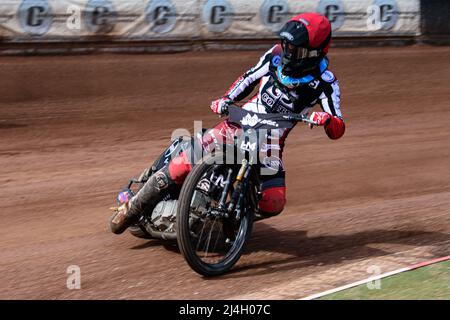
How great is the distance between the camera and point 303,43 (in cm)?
592

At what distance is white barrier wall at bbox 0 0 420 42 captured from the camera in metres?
14.0

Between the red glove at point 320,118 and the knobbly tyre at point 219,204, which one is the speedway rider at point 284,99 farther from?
the knobbly tyre at point 219,204

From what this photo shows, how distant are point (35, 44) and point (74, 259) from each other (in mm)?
8885

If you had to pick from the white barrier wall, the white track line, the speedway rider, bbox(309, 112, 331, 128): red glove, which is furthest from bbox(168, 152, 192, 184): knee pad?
the white barrier wall

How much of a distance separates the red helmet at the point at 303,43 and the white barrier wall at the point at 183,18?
917 centimetres

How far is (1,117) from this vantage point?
11781mm

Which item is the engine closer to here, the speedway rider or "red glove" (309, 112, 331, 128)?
the speedway rider

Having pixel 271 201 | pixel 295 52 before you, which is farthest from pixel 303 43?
pixel 271 201

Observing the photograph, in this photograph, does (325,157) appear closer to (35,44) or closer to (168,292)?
(168,292)

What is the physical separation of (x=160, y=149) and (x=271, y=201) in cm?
514

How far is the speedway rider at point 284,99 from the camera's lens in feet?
19.4

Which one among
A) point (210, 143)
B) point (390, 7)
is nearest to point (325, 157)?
point (210, 143)

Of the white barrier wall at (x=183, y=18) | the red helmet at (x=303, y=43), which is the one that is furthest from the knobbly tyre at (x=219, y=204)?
the white barrier wall at (x=183, y=18)
